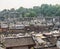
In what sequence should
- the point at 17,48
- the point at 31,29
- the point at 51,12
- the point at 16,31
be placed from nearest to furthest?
the point at 17,48 → the point at 16,31 → the point at 31,29 → the point at 51,12

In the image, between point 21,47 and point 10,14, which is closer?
point 21,47

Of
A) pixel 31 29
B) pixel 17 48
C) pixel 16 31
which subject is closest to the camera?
pixel 17 48

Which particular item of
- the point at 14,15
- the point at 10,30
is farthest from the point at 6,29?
the point at 14,15

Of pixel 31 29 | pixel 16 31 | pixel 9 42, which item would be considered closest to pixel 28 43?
pixel 9 42

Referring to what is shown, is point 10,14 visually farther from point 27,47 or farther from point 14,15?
point 27,47

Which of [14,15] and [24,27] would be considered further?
[14,15]

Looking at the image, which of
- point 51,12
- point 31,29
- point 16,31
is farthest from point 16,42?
point 51,12

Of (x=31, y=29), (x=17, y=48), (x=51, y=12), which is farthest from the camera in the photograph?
(x=51, y=12)

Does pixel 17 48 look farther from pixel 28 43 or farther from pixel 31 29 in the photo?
pixel 31 29
